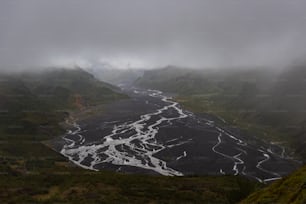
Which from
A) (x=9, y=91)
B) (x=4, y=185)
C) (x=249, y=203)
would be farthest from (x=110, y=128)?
(x=249, y=203)

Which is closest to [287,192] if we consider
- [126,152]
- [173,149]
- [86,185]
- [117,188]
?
[117,188]

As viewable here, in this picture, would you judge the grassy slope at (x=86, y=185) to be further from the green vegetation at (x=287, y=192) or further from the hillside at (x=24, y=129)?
the green vegetation at (x=287, y=192)

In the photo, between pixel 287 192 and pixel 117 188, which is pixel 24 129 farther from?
pixel 287 192

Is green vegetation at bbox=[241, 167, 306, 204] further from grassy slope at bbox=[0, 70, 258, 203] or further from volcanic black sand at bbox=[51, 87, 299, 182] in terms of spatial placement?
volcanic black sand at bbox=[51, 87, 299, 182]

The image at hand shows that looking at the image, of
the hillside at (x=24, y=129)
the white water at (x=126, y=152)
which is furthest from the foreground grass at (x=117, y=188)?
the white water at (x=126, y=152)

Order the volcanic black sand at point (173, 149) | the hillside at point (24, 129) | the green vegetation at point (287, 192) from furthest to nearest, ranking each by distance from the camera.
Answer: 1. the hillside at point (24, 129)
2. the volcanic black sand at point (173, 149)
3. the green vegetation at point (287, 192)

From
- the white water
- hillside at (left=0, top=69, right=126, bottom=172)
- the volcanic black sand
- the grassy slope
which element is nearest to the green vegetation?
the grassy slope
